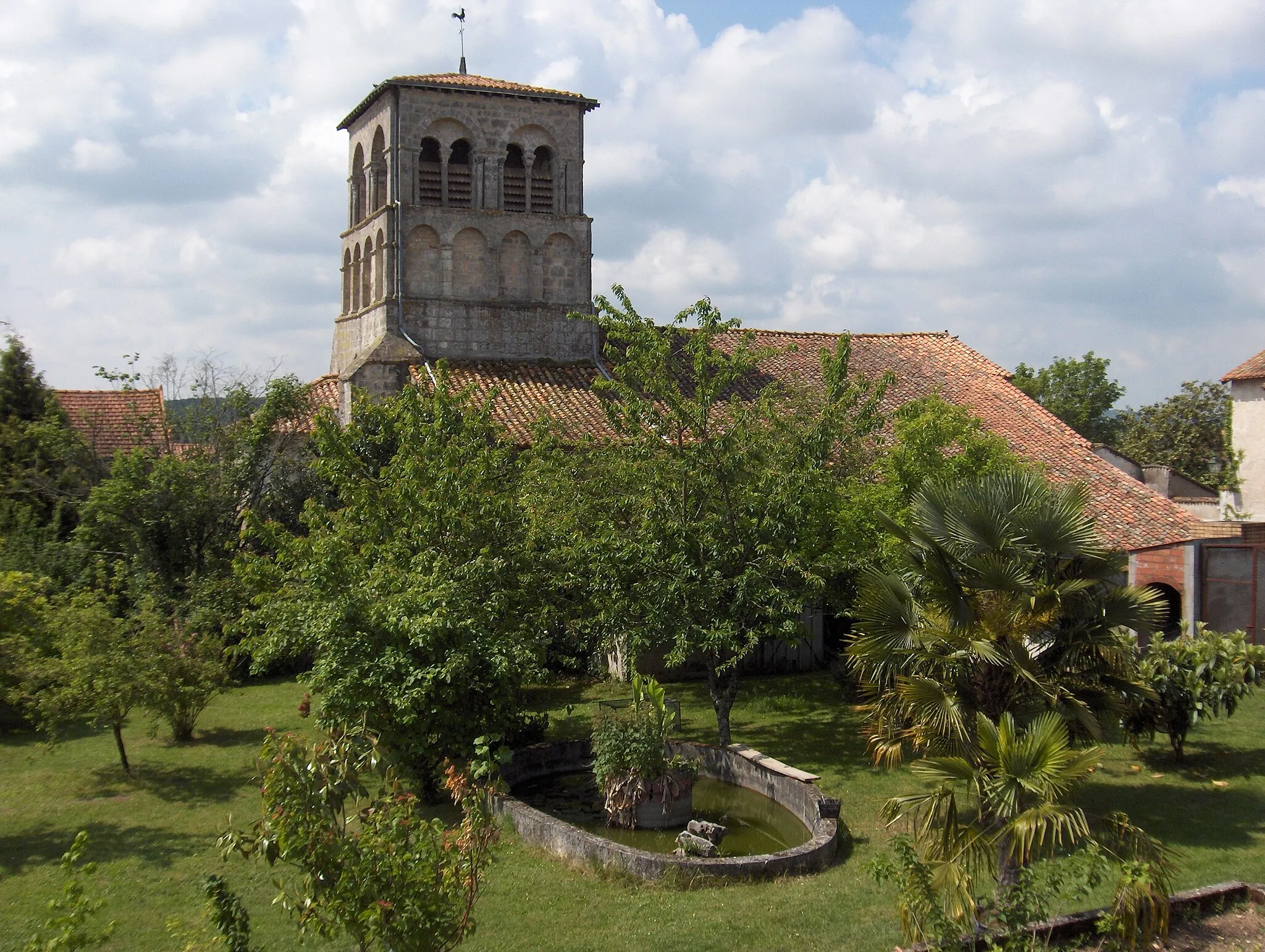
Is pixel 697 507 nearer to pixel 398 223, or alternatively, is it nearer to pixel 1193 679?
pixel 1193 679

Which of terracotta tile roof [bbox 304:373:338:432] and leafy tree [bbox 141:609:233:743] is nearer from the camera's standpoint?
leafy tree [bbox 141:609:233:743]

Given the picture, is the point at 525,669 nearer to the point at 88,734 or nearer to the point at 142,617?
the point at 142,617

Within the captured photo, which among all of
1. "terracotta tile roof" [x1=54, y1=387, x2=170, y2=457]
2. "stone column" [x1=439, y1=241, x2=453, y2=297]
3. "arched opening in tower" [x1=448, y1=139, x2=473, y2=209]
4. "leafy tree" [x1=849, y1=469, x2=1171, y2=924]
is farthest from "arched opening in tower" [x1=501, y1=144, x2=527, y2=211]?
"leafy tree" [x1=849, y1=469, x2=1171, y2=924]

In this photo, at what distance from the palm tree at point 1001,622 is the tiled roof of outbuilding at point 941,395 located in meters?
7.86

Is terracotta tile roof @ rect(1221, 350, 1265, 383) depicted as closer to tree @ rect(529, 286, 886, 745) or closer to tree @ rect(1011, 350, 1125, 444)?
tree @ rect(1011, 350, 1125, 444)

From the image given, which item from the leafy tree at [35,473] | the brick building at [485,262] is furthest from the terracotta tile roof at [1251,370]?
the leafy tree at [35,473]

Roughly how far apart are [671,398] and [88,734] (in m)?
10.4

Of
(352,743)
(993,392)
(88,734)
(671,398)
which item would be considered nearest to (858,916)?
(352,743)

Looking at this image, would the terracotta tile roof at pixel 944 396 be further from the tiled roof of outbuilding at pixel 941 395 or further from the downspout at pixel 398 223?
the downspout at pixel 398 223

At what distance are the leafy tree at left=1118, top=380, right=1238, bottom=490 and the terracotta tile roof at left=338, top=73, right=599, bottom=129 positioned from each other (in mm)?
26823

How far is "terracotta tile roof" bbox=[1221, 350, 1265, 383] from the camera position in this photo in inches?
1355

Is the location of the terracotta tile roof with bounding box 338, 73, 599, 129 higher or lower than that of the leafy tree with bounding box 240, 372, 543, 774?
higher

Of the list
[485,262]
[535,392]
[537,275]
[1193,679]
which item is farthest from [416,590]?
[537,275]

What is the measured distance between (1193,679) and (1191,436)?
31749mm
